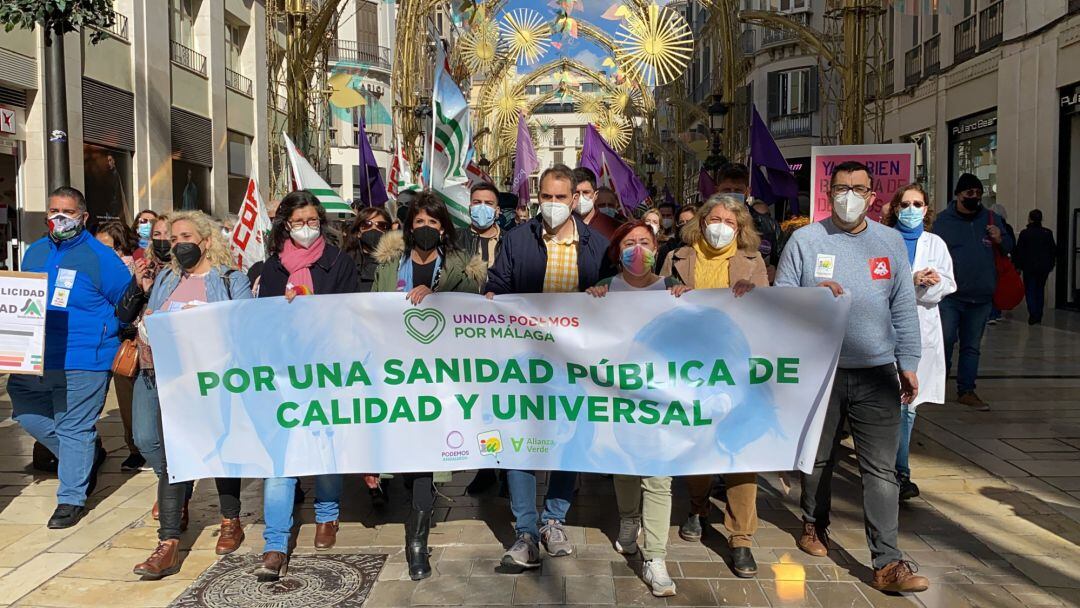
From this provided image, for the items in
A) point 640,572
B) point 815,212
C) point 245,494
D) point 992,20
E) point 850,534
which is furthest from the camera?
point 992,20

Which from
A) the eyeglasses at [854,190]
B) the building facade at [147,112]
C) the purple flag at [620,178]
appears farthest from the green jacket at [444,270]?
the building facade at [147,112]

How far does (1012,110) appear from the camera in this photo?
60.6 ft

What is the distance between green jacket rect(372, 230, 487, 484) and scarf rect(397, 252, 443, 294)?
2 centimetres

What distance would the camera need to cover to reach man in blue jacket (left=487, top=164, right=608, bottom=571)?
193 inches

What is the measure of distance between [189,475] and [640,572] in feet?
8.14

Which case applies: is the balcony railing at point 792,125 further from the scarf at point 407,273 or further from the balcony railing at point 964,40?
the scarf at point 407,273

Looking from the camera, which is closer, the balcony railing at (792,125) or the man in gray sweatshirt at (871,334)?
the man in gray sweatshirt at (871,334)

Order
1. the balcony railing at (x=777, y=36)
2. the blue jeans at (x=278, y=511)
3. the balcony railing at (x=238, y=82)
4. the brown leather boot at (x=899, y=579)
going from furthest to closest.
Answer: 1. the balcony railing at (x=777, y=36)
2. the balcony railing at (x=238, y=82)
3. the blue jeans at (x=278, y=511)
4. the brown leather boot at (x=899, y=579)

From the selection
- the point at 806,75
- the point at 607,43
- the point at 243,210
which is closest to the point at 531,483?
the point at 243,210

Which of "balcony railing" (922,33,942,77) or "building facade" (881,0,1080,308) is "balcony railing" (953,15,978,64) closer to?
"building facade" (881,0,1080,308)

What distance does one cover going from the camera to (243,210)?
801cm

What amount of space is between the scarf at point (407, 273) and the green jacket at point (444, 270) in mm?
23

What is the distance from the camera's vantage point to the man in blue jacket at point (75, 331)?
18.6ft

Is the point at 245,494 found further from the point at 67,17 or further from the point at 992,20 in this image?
the point at 992,20
